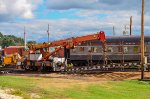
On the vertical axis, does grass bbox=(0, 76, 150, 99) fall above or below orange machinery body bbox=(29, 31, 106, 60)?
below

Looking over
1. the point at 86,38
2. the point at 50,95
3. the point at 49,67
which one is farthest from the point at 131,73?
the point at 50,95

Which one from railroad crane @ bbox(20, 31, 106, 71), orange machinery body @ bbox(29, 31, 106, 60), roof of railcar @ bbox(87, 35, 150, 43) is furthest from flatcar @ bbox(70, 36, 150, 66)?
orange machinery body @ bbox(29, 31, 106, 60)

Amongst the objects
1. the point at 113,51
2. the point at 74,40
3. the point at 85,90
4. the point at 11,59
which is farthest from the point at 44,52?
the point at 85,90

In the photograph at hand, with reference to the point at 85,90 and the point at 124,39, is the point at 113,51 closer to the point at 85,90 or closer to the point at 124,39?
the point at 124,39

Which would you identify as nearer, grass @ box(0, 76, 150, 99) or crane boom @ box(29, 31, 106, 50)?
grass @ box(0, 76, 150, 99)

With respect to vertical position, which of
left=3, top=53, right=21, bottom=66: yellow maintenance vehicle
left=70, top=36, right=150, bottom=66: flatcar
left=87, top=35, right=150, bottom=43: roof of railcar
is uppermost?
left=87, top=35, right=150, bottom=43: roof of railcar

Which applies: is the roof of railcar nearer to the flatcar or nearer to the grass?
the flatcar

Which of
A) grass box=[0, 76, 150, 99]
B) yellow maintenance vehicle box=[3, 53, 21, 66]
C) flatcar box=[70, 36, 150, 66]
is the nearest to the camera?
grass box=[0, 76, 150, 99]

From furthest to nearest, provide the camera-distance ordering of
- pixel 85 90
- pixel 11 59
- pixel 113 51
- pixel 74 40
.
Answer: pixel 11 59 < pixel 113 51 < pixel 74 40 < pixel 85 90

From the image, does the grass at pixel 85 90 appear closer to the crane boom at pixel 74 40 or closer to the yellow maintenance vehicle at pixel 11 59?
the crane boom at pixel 74 40

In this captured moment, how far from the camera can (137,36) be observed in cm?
5297

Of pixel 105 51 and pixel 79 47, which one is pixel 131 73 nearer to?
pixel 105 51

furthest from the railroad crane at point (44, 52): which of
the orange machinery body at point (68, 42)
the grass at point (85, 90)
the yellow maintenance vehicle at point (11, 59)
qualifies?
A: the grass at point (85, 90)

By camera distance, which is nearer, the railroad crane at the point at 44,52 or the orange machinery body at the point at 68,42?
the orange machinery body at the point at 68,42
